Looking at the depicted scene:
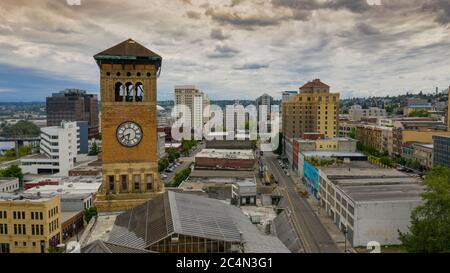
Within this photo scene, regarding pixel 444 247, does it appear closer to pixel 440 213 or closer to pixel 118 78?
pixel 440 213

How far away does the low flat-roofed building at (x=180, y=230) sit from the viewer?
18.1 metres

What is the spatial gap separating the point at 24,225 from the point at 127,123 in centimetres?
2851

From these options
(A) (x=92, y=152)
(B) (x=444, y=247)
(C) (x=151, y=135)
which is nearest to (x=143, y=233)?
(C) (x=151, y=135)

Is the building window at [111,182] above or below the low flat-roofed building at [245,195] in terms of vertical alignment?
above

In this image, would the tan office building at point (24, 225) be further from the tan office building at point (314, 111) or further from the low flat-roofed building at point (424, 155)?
the tan office building at point (314, 111)

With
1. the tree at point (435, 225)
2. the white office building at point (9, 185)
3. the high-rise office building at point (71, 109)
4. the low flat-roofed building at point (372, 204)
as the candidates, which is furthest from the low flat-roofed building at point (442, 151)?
the high-rise office building at point (71, 109)

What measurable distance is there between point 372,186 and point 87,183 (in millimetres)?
45387

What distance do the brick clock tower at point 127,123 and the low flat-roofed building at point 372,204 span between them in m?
29.1

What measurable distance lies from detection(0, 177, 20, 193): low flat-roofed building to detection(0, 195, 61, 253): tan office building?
3251 centimetres

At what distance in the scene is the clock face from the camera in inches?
955

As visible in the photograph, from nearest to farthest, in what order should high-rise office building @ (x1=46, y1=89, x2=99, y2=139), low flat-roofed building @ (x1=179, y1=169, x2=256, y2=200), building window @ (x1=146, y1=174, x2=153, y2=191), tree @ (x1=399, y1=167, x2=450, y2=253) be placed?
building window @ (x1=146, y1=174, x2=153, y2=191) < tree @ (x1=399, y1=167, x2=450, y2=253) < low flat-roofed building @ (x1=179, y1=169, x2=256, y2=200) < high-rise office building @ (x1=46, y1=89, x2=99, y2=139)

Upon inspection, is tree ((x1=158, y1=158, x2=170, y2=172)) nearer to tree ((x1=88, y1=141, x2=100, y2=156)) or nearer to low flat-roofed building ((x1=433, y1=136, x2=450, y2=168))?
tree ((x1=88, y1=141, x2=100, y2=156))

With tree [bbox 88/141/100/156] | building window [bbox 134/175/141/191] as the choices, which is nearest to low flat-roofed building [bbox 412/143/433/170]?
building window [bbox 134/175/141/191]

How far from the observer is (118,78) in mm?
24406
